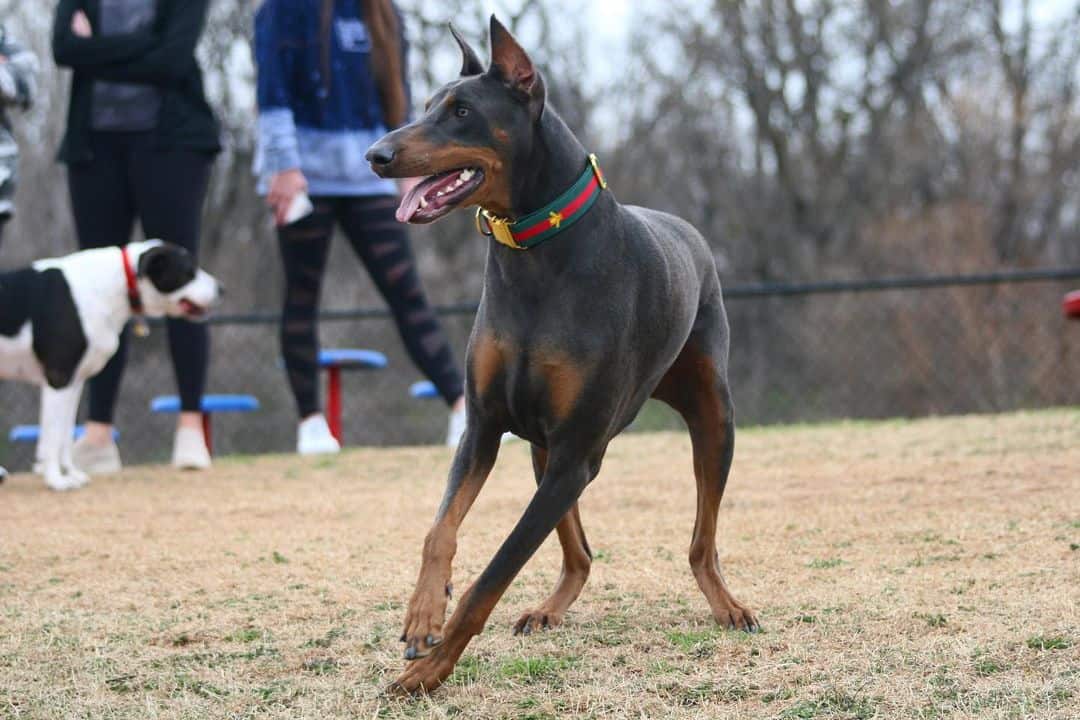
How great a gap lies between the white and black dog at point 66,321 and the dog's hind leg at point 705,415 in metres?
3.71

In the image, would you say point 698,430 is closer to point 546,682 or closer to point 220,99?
point 546,682

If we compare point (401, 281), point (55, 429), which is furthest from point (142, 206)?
point (401, 281)

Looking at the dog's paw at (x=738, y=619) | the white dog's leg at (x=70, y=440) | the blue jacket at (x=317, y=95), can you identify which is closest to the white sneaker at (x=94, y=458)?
the white dog's leg at (x=70, y=440)

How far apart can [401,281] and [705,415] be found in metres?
3.51

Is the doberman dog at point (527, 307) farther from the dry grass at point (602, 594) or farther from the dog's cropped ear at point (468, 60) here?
the dry grass at point (602, 594)

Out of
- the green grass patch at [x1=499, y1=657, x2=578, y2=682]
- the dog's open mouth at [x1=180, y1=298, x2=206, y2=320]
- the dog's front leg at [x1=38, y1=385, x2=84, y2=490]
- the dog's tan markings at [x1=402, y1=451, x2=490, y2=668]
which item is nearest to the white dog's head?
the dog's open mouth at [x1=180, y1=298, x2=206, y2=320]

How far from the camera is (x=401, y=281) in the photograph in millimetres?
7059

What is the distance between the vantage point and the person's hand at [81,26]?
263 inches

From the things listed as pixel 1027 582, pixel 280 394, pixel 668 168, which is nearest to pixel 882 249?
pixel 668 168

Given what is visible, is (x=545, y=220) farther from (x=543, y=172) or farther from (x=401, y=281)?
(x=401, y=281)

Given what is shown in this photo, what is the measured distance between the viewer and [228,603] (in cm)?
396

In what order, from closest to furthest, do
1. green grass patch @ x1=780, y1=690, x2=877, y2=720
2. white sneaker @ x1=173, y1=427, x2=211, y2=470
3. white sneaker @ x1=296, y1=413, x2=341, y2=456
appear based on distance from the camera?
green grass patch @ x1=780, y1=690, x2=877, y2=720 → white sneaker @ x1=173, y1=427, x2=211, y2=470 → white sneaker @ x1=296, y1=413, x2=341, y2=456

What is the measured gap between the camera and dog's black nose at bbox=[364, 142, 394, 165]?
3.11 metres

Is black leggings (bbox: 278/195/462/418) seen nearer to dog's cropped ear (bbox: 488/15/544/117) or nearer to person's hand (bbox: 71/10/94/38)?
person's hand (bbox: 71/10/94/38)
